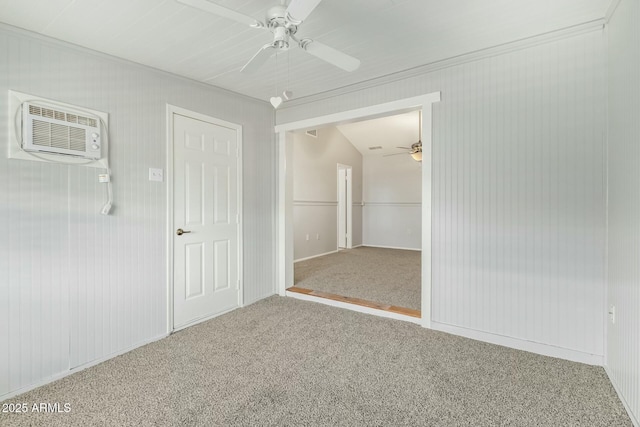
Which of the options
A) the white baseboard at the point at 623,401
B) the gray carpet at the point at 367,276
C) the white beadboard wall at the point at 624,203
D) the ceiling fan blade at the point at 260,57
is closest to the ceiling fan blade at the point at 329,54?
the ceiling fan blade at the point at 260,57

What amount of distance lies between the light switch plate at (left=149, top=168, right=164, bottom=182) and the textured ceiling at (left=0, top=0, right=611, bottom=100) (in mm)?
893

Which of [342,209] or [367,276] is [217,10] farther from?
[342,209]

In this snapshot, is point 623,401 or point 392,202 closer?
point 623,401

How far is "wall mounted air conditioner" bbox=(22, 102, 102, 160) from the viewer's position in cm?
200

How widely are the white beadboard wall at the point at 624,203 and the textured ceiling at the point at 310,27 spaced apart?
1.13 feet

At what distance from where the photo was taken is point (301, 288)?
399 centimetres

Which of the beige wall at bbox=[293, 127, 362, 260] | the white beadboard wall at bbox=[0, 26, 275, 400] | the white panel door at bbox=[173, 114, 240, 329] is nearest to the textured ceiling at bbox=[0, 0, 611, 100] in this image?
the white beadboard wall at bbox=[0, 26, 275, 400]

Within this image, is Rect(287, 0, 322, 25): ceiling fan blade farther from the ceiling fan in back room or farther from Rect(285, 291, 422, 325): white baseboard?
Rect(285, 291, 422, 325): white baseboard

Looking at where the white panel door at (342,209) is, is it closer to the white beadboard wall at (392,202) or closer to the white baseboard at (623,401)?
the white beadboard wall at (392,202)

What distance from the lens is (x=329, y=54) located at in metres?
1.76

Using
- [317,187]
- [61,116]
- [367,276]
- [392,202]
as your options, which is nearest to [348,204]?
[392,202]

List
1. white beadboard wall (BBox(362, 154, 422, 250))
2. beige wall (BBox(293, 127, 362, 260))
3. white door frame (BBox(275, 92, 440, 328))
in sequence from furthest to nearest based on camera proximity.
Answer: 1. white beadboard wall (BBox(362, 154, 422, 250))
2. beige wall (BBox(293, 127, 362, 260))
3. white door frame (BBox(275, 92, 440, 328))

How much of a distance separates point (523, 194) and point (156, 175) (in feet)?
10.0

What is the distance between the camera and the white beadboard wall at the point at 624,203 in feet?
5.35
